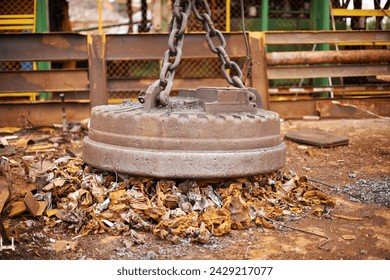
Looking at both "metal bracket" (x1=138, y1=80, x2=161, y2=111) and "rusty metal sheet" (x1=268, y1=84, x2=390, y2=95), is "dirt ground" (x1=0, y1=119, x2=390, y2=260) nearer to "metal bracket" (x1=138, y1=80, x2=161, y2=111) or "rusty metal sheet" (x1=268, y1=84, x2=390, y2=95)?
"metal bracket" (x1=138, y1=80, x2=161, y2=111)

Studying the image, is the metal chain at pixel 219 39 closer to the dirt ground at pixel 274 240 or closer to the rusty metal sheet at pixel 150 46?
the dirt ground at pixel 274 240

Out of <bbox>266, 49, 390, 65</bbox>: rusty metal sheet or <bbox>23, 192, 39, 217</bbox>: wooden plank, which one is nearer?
<bbox>23, 192, 39, 217</bbox>: wooden plank

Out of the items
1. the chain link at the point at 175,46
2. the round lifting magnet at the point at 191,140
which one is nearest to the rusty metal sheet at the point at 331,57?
the chain link at the point at 175,46

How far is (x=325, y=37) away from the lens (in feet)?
31.0

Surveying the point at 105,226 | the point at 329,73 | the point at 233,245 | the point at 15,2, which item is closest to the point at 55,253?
the point at 105,226

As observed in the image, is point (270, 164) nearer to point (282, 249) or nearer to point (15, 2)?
point (282, 249)

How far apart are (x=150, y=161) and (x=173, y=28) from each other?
121cm

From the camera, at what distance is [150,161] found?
388 cm

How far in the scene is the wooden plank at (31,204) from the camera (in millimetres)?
3826

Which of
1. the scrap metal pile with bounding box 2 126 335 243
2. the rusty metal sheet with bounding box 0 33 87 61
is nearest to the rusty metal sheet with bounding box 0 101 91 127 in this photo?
the rusty metal sheet with bounding box 0 33 87 61

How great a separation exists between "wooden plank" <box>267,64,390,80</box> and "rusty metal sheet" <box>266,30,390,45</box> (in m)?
0.50

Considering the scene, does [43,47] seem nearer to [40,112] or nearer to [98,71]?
[98,71]

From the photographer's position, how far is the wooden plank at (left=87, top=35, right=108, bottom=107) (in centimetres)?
828

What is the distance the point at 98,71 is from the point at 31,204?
4.77 meters
